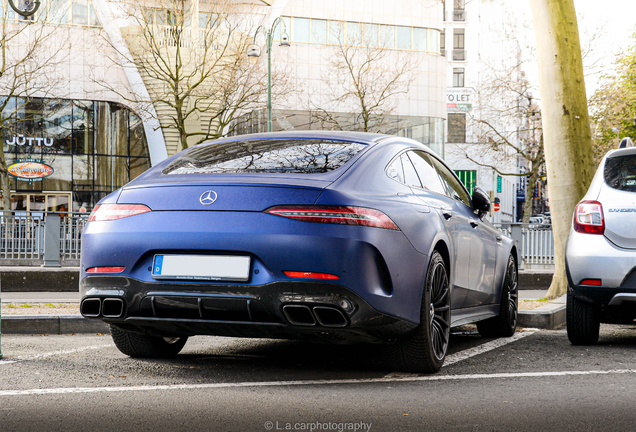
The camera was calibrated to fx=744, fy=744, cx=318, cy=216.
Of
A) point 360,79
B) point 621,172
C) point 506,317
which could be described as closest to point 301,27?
point 360,79

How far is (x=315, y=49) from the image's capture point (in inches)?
1639

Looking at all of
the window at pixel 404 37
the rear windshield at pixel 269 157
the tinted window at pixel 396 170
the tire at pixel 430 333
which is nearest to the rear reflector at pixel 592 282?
the tire at pixel 430 333

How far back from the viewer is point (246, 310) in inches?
160

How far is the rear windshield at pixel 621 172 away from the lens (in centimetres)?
584

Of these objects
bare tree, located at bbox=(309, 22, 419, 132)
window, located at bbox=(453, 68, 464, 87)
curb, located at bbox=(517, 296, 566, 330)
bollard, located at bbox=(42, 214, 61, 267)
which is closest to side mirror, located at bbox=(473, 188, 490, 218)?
curb, located at bbox=(517, 296, 566, 330)

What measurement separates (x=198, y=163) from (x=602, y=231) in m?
3.17

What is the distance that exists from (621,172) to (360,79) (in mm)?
30839

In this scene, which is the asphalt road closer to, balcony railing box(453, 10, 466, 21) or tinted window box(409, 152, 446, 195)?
tinted window box(409, 152, 446, 195)

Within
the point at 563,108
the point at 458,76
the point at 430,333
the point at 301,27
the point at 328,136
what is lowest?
the point at 430,333

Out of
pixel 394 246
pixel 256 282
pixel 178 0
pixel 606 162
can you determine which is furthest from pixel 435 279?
pixel 178 0

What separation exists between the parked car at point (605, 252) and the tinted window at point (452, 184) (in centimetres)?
90

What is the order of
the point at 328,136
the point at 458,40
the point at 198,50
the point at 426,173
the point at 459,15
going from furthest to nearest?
the point at 458,40 < the point at 459,15 < the point at 198,50 < the point at 426,173 < the point at 328,136

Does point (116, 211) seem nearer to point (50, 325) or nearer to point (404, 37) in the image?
point (50, 325)

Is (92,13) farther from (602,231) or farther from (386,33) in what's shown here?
(602,231)
